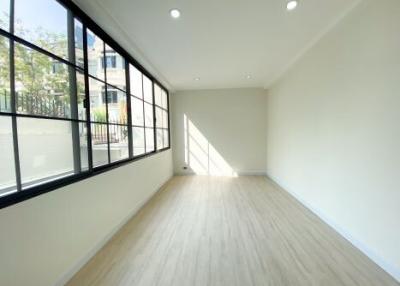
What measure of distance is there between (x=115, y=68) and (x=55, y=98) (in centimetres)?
138

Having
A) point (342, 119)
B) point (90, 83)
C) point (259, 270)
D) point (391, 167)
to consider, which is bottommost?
point (259, 270)

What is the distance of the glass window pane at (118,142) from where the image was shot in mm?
2957

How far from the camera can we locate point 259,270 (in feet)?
6.60

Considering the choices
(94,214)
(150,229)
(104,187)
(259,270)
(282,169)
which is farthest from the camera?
(282,169)

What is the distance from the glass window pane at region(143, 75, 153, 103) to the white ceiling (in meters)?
0.34

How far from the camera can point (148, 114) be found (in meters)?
4.52

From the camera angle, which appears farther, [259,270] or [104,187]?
[104,187]

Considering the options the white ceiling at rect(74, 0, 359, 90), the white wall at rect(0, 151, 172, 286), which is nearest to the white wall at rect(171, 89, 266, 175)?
the white ceiling at rect(74, 0, 359, 90)

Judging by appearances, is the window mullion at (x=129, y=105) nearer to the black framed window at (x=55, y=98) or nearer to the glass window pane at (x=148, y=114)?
the black framed window at (x=55, y=98)

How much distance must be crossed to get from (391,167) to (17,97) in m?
3.16

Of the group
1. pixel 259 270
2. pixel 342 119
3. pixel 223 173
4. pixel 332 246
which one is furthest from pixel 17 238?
pixel 223 173

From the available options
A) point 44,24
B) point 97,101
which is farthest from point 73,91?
point 44,24

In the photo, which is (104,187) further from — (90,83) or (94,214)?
(90,83)

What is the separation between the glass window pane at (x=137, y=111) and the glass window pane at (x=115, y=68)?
0.41 meters
